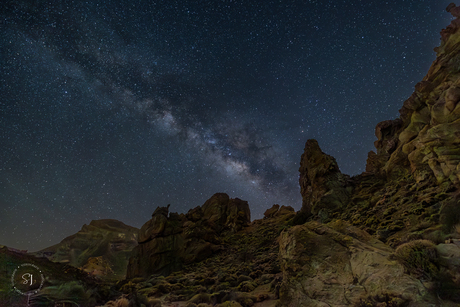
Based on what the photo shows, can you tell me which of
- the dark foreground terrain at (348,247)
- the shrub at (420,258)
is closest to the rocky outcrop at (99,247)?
the dark foreground terrain at (348,247)

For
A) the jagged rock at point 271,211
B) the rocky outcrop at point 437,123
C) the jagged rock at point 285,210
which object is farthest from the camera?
the jagged rock at point 271,211

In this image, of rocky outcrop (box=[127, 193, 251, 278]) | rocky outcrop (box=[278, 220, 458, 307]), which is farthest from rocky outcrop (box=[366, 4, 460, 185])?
rocky outcrop (box=[127, 193, 251, 278])

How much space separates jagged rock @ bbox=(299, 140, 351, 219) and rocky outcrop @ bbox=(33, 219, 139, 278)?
5078 centimetres

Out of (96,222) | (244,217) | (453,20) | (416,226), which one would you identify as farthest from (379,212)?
(96,222)

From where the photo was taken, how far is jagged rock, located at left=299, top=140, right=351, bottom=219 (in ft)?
77.7

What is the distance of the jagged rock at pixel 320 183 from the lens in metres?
23.7

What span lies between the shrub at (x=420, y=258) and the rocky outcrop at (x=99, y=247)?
202 feet

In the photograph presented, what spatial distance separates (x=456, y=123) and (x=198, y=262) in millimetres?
24473

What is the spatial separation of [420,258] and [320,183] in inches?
902

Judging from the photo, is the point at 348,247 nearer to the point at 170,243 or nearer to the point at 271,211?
the point at 170,243

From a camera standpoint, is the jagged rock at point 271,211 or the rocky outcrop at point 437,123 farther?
the jagged rock at point 271,211

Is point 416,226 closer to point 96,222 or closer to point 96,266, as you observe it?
point 96,266

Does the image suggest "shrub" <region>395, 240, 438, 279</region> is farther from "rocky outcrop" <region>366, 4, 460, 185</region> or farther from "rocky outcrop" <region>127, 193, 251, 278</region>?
"rocky outcrop" <region>127, 193, 251, 278</region>

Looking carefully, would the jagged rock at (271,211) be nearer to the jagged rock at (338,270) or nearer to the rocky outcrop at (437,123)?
the rocky outcrop at (437,123)
